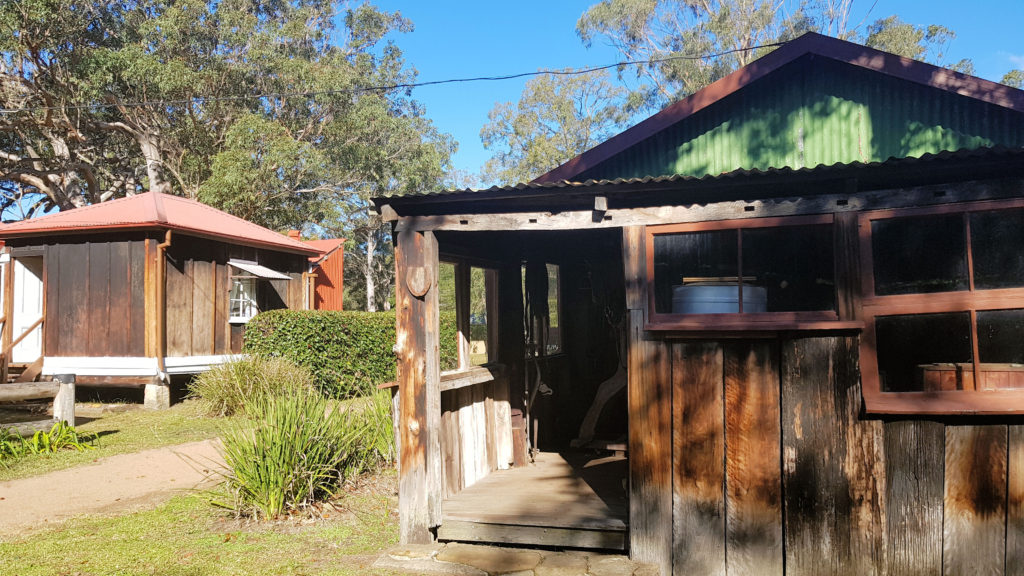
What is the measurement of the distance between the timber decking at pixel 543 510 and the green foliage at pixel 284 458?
4.31 ft

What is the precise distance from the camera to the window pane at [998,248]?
201 inches

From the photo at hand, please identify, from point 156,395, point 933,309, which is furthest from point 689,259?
point 156,395

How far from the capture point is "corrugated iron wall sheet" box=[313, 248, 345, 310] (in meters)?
21.3

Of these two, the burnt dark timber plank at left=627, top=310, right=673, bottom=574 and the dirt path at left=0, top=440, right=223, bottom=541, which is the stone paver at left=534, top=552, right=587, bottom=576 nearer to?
the burnt dark timber plank at left=627, top=310, right=673, bottom=574

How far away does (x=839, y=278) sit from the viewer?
434 cm

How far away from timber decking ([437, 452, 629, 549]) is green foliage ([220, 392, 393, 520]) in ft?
4.31

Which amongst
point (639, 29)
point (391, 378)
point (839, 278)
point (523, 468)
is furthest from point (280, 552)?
point (639, 29)

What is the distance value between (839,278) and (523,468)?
366 centimetres

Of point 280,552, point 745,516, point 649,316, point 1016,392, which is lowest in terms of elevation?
point 280,552

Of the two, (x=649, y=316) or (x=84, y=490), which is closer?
(x=649, y=316)

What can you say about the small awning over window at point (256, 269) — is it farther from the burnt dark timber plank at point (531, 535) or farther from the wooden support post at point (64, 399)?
the burnt dark timber plank at point (531, 535)

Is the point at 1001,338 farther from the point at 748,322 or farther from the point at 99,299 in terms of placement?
the point at 99,299

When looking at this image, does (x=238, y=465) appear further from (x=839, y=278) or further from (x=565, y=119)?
(x=565, y=119)

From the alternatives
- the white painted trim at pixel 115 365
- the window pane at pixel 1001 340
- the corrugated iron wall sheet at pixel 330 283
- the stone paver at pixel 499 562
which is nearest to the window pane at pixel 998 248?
the window pane at pixel 1001 340
